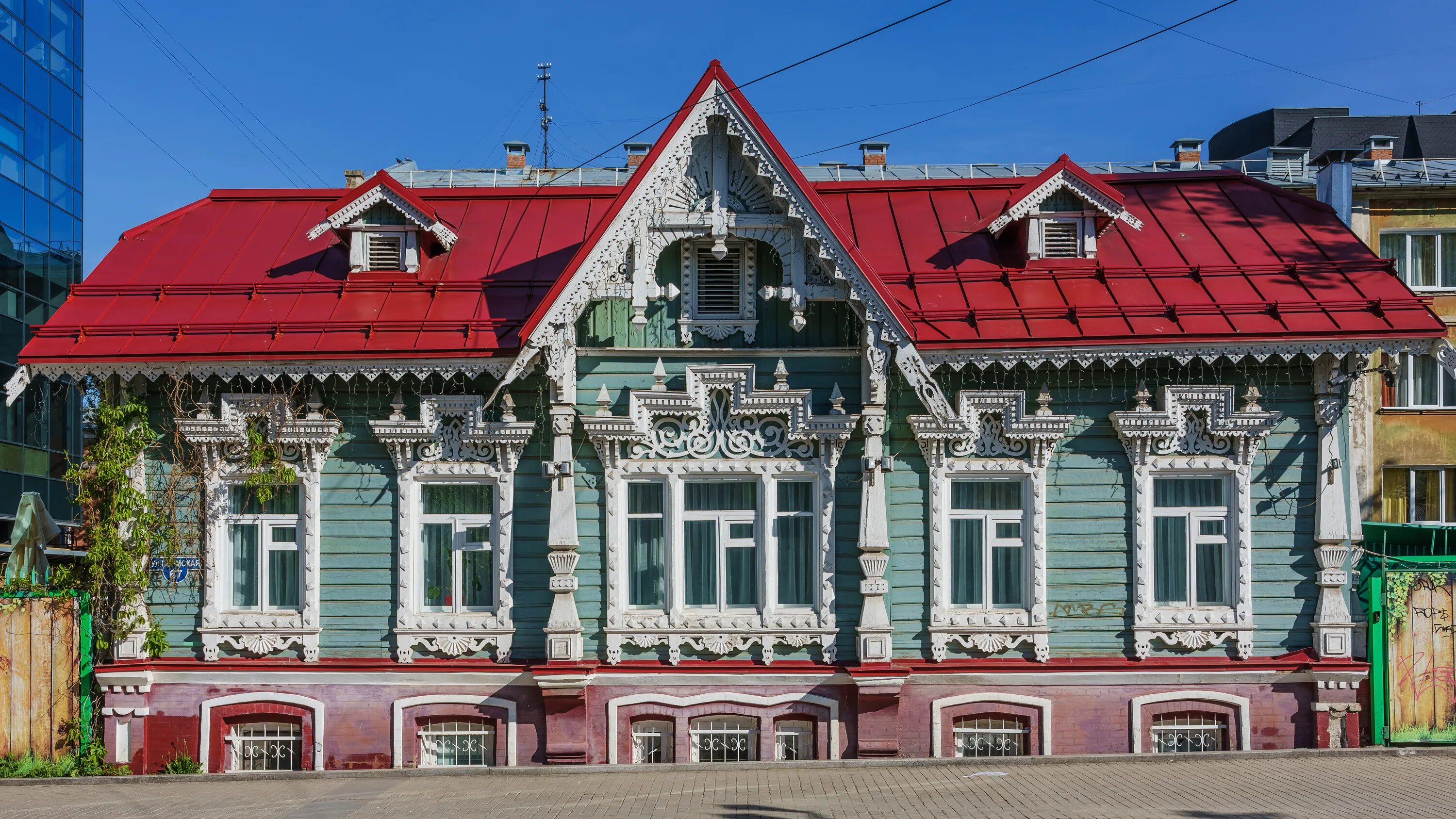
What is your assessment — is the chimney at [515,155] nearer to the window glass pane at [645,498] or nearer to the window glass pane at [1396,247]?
the window glass pane at [645,498]

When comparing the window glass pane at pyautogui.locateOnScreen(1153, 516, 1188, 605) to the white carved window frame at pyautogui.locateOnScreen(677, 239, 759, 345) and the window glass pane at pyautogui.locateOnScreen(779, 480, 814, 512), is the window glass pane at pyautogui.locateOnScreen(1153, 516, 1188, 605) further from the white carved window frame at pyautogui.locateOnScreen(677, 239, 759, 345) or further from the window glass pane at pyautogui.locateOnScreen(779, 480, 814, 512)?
the white carved window frame at pyautogui.locateOnScreen(677, 239, 759, 345)

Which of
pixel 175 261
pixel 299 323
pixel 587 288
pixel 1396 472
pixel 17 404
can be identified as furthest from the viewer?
pixel 17 404

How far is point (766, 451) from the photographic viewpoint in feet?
40.3

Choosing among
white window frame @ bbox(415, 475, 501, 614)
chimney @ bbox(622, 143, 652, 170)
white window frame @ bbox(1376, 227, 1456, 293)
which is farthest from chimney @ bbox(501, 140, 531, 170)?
white window frame @ bbox(1376, 227, 1456, 293)

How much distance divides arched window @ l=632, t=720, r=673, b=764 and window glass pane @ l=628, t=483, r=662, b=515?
7.97 ft

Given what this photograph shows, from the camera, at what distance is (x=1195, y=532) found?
12.3 metres

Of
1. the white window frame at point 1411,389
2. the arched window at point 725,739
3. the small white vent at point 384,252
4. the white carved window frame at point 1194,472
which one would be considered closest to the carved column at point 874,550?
the arched window at point 725,739

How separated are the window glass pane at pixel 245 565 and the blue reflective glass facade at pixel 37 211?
15.7m

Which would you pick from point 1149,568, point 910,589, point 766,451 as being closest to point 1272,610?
point 1149,568

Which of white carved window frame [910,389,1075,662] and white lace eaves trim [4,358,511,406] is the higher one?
white lace eaves trim [4,358,511,406]

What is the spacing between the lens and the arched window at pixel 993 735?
1216 centimetres

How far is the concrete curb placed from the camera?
37.9 feet

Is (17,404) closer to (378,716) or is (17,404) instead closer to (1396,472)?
(378,716)

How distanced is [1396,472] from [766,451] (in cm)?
1911
